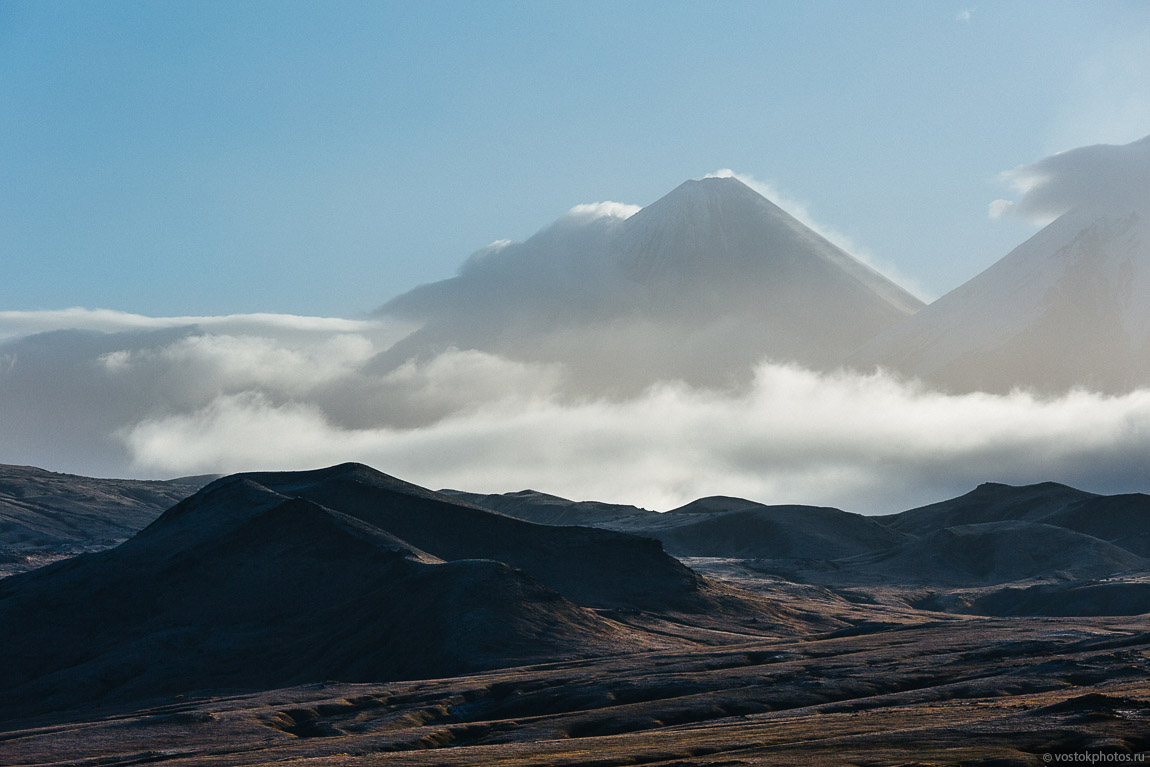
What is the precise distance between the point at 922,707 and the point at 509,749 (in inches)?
1503

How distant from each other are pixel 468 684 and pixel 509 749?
171ft

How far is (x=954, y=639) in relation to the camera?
631 ft

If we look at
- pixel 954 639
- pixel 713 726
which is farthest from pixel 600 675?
pixel 954 639

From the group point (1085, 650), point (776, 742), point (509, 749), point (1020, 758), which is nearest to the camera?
point (1020, 758)

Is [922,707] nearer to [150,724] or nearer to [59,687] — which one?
[150,724]

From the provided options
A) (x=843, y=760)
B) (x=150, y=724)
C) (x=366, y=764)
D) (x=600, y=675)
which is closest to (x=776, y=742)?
(x=843, y=760)

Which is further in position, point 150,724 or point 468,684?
point 468,684

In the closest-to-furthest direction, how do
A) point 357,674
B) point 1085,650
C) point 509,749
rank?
1. point 509,749
2. point 1085,650
3. point 357,674

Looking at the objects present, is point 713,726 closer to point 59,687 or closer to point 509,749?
point 509,749

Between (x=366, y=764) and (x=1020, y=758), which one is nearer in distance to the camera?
(x=1020, y=758)

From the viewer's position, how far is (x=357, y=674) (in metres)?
189

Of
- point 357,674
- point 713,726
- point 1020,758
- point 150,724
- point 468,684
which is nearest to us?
point 1020,758

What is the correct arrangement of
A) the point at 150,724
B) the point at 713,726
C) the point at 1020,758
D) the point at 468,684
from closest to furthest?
the point at 1020,758 → the point at 713,726 → the point at 150,724 → the point at 468,684

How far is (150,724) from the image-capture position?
140 metres
